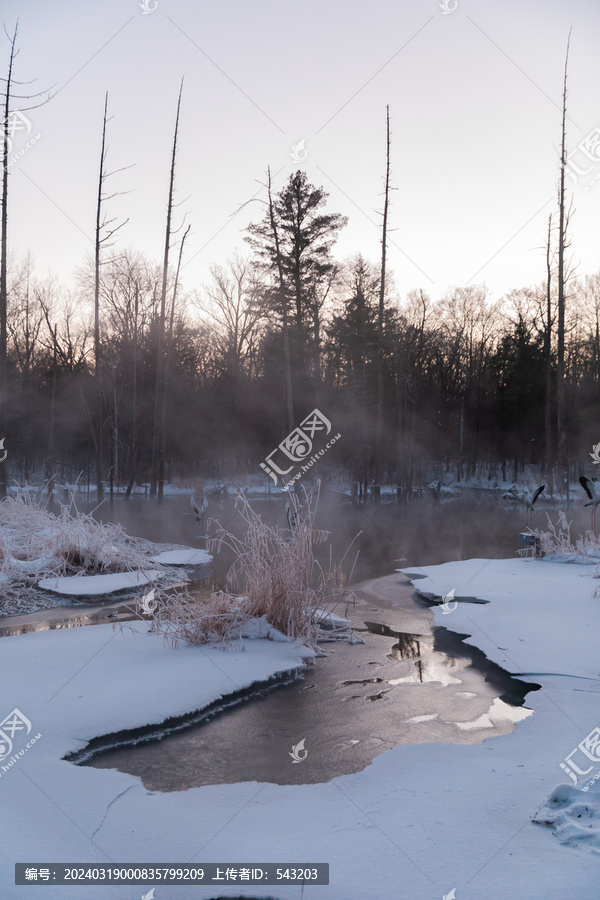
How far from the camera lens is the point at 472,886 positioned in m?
1.82

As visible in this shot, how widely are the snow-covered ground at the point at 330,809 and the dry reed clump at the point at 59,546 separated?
13.0 ft

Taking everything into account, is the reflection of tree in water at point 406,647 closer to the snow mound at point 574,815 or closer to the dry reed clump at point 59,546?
the snow mound at point 574,815

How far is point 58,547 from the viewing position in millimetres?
8180

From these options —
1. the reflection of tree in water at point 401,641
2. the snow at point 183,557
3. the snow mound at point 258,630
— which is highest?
the snow mound at point 258,630

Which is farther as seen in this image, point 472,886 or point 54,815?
point 54,815

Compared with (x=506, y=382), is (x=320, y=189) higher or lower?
higher

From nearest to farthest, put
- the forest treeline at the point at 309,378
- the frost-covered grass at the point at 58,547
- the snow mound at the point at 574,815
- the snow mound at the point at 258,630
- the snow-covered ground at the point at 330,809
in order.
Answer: the snow-covered ground at the point at 330,809
the snow mound at the point at 574,815
the snow mound at the point at 258,630
the frost-covered grass at the point at 58,547
the forest treeline at the point at 309,378

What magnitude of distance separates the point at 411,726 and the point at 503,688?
0.99 meters

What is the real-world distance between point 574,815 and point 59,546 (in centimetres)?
737

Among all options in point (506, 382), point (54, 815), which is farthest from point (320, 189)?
point (54, 815)

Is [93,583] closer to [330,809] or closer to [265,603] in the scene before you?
[265,603]

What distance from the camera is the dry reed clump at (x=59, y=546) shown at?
7.84 m

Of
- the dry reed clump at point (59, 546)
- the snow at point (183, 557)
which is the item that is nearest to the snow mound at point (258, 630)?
the dry reed clump at point (59, 546)

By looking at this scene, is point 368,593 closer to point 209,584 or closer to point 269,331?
point 209,584
